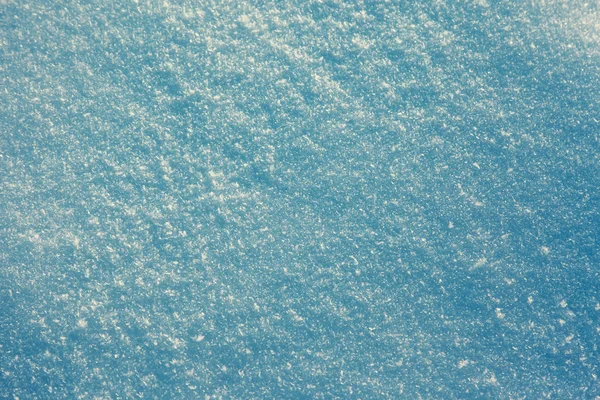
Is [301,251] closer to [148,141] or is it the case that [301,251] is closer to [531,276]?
[148,141]

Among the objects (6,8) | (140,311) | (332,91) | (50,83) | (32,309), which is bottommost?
(32,309)

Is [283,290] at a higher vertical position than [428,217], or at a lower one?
lower

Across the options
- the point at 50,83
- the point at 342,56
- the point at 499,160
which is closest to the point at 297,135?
the point at 342,56

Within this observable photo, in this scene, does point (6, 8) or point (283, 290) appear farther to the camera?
point (6, 8)

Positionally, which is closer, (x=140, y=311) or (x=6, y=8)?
(x=140, y=311)

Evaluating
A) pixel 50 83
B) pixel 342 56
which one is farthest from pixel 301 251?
pixel 50 83

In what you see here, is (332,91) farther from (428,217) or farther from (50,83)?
(50,83)
